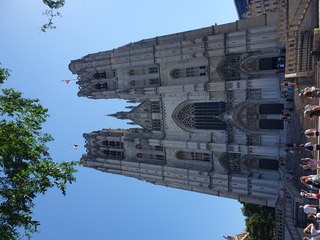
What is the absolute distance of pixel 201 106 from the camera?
31.5 metres

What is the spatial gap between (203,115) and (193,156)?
412 centimetres

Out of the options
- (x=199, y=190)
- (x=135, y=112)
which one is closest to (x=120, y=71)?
(x=135, y=112)

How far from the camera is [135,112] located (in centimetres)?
3500

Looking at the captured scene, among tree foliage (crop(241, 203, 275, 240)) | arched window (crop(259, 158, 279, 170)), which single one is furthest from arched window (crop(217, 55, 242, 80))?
tree foliage (crop(241, 203, 275, 240))

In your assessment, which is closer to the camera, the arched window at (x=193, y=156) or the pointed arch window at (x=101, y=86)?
the arched window at (x=193, y=156)

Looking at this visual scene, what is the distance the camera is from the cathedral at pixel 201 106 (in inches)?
1085

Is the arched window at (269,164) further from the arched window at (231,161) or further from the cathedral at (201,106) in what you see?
the arched window at (231,161)

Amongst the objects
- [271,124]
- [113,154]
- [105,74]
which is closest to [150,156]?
[113,154]

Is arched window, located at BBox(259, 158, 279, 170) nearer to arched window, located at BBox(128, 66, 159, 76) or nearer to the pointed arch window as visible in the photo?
arched window, located at BBox(128, 66, 159, 76)

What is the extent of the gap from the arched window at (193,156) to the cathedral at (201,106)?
0.31ft

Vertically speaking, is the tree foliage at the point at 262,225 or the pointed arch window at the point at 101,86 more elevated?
the pointed arch window at the point at 101,86

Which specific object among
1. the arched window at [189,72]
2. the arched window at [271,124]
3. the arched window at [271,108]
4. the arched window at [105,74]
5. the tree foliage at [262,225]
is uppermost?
the arched window at [105,74]

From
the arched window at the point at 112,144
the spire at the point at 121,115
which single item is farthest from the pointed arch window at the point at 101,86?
the arched window at the point at 112,144

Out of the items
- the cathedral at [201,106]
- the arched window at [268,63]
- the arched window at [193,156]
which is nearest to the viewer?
the arched window at [268,63]
